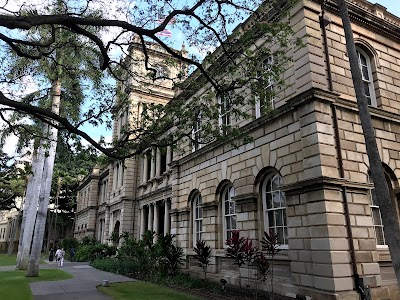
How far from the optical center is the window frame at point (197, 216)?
16.4 metres

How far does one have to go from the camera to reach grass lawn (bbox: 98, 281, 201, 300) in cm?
1127

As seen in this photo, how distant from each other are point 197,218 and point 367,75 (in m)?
9.88

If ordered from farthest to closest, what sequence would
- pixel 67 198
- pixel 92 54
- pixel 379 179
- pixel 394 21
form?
1. pixel 67 198
2. pixel 394 21
3. pixel 92 54
4. pixel 379 179

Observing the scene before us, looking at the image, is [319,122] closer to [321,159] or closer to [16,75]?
[321,159]

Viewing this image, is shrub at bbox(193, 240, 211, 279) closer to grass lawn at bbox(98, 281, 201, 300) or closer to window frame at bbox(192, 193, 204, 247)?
grass lawn at bbox(98, 281, 201, 300)

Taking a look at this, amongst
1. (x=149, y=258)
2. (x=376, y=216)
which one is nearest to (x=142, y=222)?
(x=149, y=258)

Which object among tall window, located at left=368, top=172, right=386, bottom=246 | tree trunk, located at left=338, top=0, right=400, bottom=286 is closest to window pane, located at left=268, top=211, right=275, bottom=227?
tall window, located at left=368, top=172, right=386, bottom=246

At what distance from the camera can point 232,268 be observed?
1337 cm

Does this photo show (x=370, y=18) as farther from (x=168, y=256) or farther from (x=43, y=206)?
(x=43, y=206)

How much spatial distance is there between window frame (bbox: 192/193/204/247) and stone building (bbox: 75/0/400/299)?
1.10m

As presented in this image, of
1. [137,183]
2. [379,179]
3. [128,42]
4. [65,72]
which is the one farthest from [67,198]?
[379,179]

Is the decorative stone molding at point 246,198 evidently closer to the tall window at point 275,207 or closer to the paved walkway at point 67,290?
the tall window at point 275,207

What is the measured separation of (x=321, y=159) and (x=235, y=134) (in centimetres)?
258

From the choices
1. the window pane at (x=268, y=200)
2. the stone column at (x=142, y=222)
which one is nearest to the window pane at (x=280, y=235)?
the window pane at (x=268, y=200)
